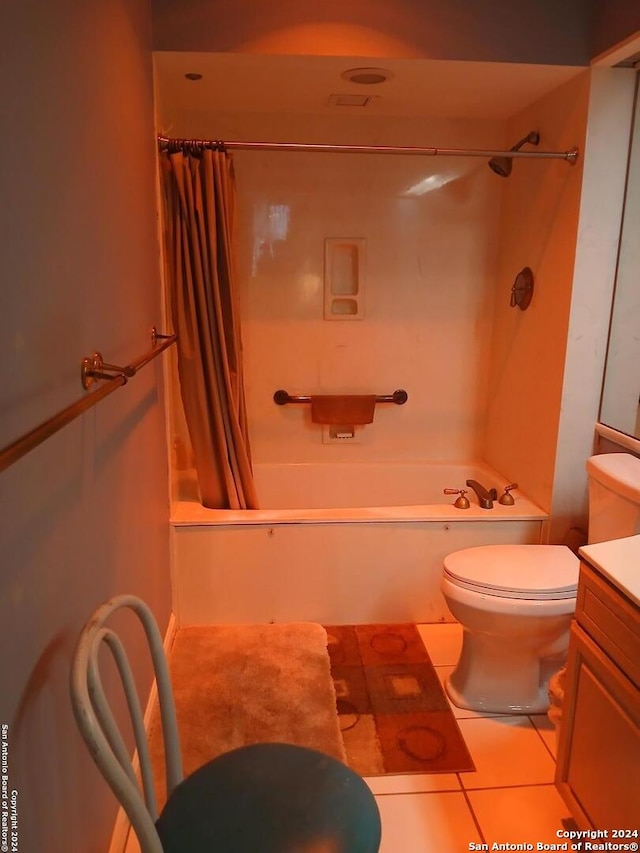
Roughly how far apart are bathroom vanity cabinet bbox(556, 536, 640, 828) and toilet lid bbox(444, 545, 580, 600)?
370mm

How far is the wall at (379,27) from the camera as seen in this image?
6.73 feet

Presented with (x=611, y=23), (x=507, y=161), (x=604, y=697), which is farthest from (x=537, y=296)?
(x=604, y=697)

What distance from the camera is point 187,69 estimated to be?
2244 mm

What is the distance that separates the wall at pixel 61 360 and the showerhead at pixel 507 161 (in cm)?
157

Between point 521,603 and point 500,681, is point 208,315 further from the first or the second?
point 500,681

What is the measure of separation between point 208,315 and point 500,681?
1674 millimetres

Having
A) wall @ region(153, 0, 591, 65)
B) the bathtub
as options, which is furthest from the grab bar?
wall @ region(153, 0, 591, 65)

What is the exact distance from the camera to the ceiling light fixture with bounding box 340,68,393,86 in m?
2.21

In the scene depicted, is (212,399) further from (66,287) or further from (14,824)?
A: (14,824)

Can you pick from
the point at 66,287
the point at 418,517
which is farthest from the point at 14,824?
the point at 418,517

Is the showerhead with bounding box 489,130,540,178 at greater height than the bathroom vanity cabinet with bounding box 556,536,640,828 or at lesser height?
greater

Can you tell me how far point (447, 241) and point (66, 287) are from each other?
2.26 metres

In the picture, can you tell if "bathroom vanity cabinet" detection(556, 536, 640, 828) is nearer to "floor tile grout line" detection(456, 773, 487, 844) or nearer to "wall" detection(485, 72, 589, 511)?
"floor tile grout line" detection(456, 773, 487, 844)

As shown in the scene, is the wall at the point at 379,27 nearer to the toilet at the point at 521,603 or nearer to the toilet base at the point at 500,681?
the toilet at the point at 521,603
